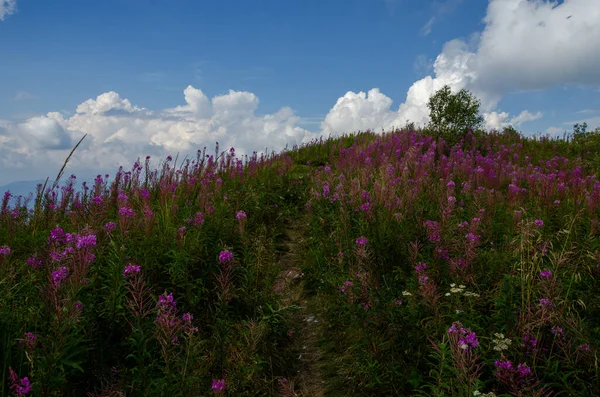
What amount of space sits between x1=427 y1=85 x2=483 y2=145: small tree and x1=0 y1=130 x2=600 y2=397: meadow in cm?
646

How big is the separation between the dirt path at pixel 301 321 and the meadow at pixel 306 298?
2 cm

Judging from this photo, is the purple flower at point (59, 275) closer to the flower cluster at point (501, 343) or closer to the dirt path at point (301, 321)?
the dirt path at point (301, 321)

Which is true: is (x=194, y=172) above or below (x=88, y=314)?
above

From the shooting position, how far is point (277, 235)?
285 inches

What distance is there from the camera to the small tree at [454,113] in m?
13.4

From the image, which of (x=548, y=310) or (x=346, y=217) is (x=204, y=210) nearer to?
(x=346, y=217)

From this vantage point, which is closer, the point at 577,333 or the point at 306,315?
the point at 577,333

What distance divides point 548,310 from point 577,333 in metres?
0.27

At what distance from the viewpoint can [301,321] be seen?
4.83 meters

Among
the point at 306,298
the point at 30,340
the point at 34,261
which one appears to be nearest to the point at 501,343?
the point at 306,298

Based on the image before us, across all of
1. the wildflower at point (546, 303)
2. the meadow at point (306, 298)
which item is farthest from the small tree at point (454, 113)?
the wildflower at point (546, 303)

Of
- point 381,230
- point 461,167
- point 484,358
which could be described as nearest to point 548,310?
point 484,358

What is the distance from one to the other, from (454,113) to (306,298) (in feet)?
34.6

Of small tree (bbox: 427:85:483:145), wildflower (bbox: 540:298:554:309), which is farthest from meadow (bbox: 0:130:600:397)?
small tree (bbox: 427:85:483:145)
